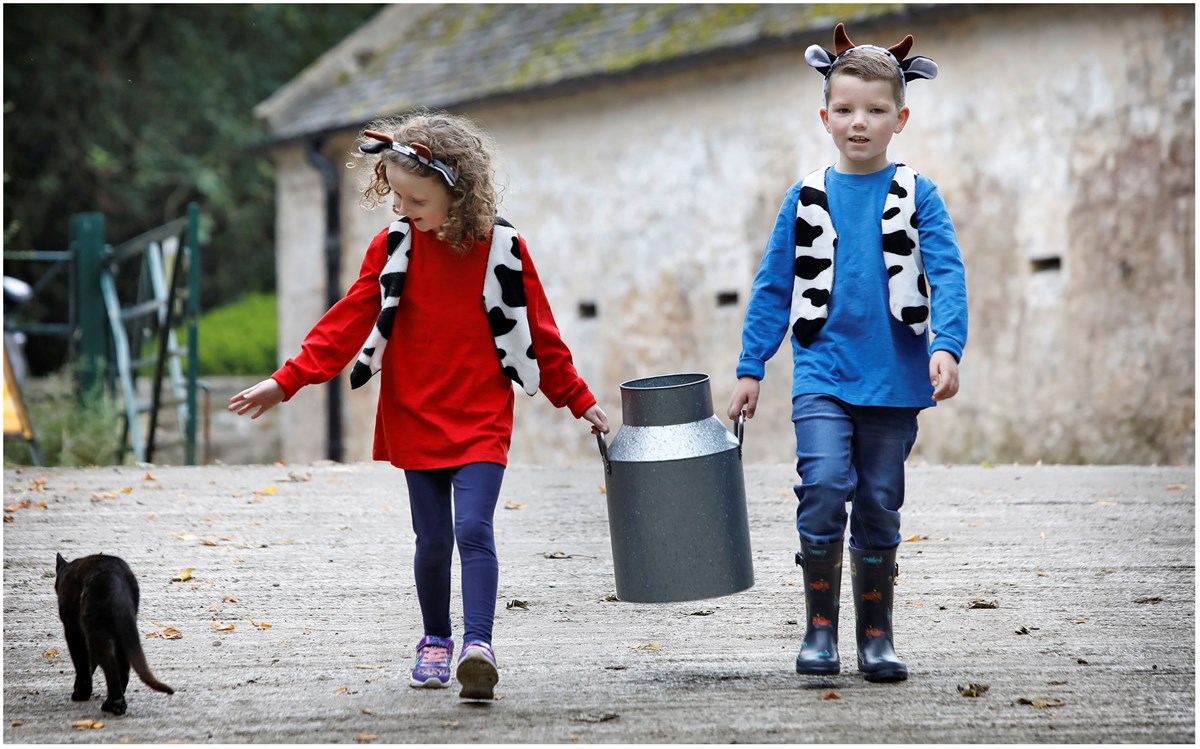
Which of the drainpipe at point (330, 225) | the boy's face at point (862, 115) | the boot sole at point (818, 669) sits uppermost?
the drainpipe at point (330, 225)

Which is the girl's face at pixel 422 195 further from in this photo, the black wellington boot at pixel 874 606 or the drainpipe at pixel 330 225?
the drainpipe at pixel 330 225

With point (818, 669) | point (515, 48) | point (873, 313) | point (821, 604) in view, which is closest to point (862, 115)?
point (873, 313)

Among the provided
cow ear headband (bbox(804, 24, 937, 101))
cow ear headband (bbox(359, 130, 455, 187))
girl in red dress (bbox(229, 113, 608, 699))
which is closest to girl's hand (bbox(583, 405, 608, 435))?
girl in red dress (bbox(229, 113, 608, 699))

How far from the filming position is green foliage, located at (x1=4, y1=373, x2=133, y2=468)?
11875 millimetres

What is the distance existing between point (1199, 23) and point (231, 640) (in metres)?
8.86

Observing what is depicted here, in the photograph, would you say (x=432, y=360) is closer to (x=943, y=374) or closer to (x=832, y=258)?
(x=832, y=258)

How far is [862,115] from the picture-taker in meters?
3.96

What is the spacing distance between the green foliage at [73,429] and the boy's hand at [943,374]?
8.94 metres

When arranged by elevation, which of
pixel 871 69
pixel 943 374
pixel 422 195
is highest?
pixel 871 69

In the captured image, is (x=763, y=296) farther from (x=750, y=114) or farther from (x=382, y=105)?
(x=382, y=105)

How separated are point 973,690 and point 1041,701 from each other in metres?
0.18

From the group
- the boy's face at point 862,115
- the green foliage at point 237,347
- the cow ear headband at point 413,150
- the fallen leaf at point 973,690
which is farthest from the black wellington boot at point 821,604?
the green foliage at point 237,347

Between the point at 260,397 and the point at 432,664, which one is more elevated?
the point at 260,397

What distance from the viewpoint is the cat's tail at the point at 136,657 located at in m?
3.67
